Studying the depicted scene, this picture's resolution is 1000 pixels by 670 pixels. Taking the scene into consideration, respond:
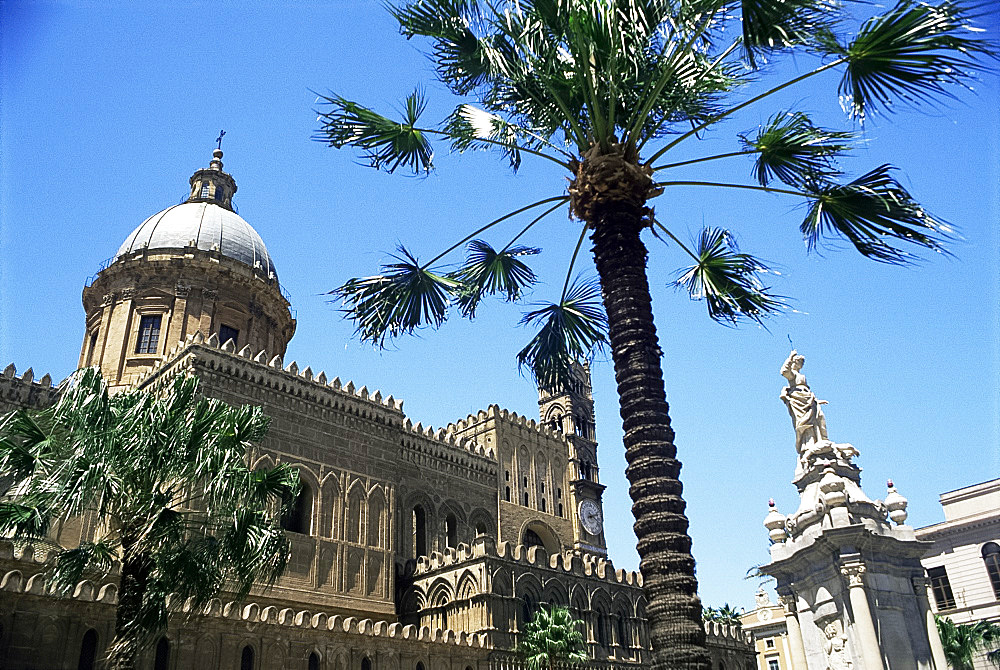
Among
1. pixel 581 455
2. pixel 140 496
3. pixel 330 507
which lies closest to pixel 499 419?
pixel 581 455

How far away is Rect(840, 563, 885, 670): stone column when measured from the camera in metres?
14.3

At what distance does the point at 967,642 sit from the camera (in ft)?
107

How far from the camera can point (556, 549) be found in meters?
44.6

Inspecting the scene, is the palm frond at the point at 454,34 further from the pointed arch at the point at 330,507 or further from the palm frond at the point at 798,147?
the pointed arch at the point at 330,507

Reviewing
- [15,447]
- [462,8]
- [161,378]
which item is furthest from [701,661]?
[161,378]

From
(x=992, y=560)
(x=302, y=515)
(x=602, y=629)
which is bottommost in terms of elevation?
(x=602, y=629)

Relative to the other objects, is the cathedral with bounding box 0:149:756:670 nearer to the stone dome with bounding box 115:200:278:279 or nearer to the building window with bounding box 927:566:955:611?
the stone dome with bounding box 115:200:278:279

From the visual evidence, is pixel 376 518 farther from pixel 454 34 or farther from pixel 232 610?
pixel 454 34

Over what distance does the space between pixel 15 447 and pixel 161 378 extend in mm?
18297

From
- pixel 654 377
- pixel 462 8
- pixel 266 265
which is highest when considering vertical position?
pixel 266 265

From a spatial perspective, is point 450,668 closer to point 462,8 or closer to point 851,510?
point 851,510

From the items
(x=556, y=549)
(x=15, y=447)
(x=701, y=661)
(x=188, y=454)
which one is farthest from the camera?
(x=556, y=549)

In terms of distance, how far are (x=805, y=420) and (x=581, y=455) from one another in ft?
108

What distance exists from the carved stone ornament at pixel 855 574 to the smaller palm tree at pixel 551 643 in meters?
14.2
